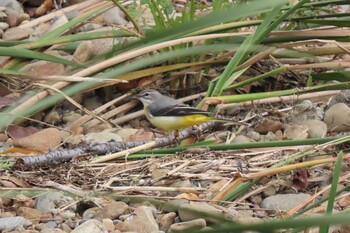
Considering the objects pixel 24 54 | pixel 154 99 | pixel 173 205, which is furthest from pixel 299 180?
pixel 173 205

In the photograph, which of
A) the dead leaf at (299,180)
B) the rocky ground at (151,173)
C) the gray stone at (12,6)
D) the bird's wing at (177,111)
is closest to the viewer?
the rocky ground at (151,173)

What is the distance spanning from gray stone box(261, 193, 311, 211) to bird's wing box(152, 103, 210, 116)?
949 millimetres

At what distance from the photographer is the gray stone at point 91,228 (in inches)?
110

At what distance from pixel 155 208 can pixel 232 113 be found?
59.7 inches

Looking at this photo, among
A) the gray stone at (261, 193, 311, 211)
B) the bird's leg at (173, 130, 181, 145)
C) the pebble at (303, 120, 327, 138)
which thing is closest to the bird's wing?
the bird's leg at (173, 130, 181, 145)

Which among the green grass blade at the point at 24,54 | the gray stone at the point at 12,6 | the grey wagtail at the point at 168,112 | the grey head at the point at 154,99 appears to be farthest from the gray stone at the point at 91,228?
the gray stone at the point at 12,6

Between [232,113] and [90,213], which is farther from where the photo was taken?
[232,113]

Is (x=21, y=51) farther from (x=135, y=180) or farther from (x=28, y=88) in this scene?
(x=135, y=180)


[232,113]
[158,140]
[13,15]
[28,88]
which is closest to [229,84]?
[232,113]

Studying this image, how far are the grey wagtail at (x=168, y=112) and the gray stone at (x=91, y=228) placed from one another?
1.33m

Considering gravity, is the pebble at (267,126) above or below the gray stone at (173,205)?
below

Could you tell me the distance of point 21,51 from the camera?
12.6ft

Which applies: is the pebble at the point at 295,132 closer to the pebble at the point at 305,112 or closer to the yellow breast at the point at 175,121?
the pebble at the point at 305,112

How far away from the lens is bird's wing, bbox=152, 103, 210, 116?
409 cm
